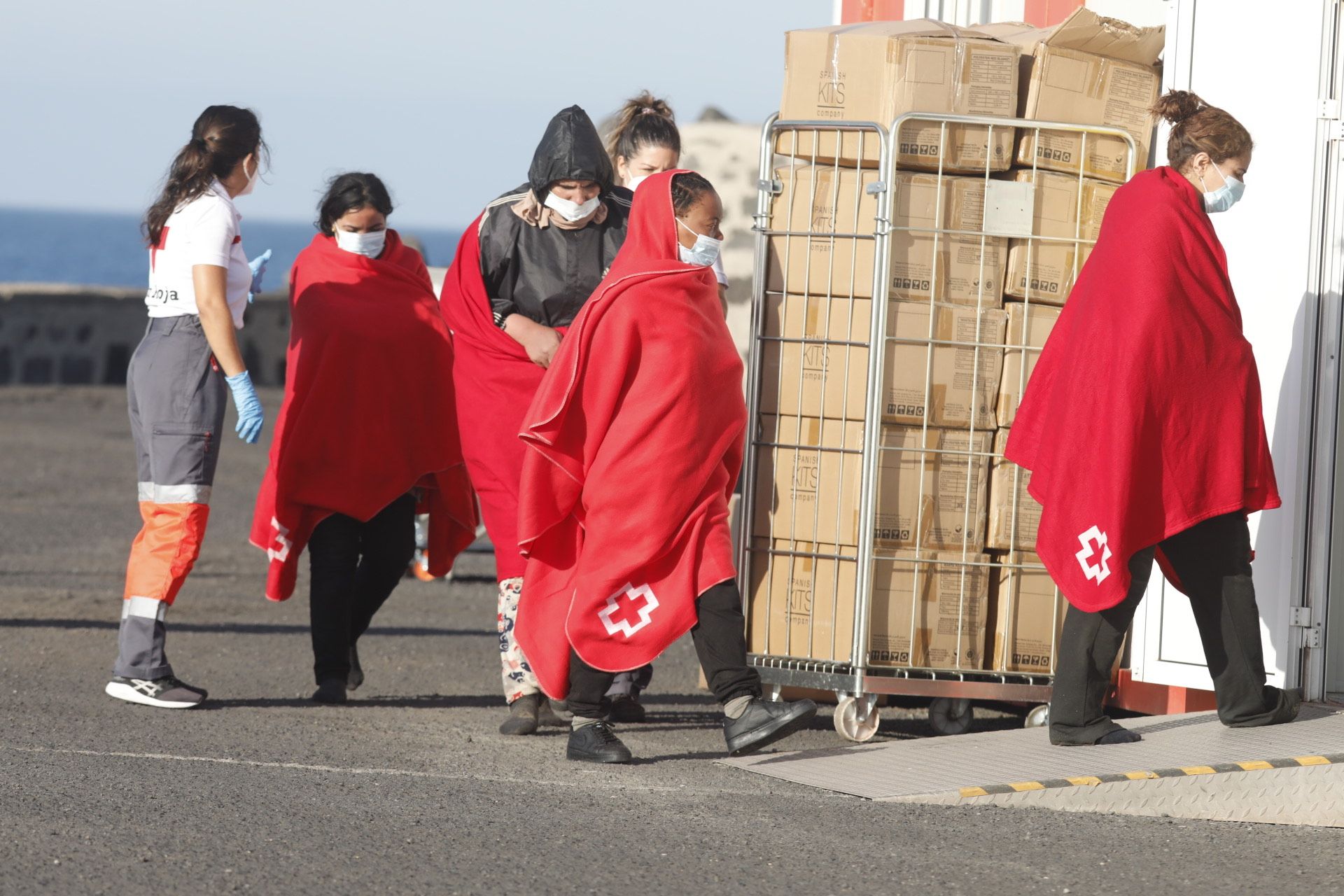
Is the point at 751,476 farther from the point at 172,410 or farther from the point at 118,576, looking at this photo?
the point at 118,576

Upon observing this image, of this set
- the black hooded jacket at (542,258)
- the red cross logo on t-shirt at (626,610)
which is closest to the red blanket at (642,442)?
the red cross logo on t-shirt at (626,610)

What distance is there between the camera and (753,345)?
598cm

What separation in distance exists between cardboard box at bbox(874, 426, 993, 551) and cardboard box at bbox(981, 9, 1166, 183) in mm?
925

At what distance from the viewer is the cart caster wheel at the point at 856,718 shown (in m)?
5.93

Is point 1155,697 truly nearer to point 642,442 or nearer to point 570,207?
point 642,442

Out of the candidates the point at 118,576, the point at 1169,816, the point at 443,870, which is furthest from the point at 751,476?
the point at 118,576

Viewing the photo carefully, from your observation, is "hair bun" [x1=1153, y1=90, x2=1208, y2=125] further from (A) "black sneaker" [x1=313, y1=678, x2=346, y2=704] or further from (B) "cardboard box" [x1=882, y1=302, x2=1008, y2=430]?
Result: (A) "black sneaker" [x1=313, y1=678, x2=346, y2=704]

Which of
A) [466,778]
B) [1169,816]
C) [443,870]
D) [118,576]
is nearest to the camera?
[443,870]

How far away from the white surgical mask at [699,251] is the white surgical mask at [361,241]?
183 centimetres

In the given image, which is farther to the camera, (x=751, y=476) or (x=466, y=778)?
(x=751, y=476)

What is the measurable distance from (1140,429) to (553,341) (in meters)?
1.91

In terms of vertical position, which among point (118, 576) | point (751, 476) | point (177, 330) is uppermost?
point (177, 330)

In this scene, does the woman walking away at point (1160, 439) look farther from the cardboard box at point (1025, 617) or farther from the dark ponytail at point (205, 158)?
the dark ponytail at point (205, 158)

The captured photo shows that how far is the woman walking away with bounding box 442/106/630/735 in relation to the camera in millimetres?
6039
